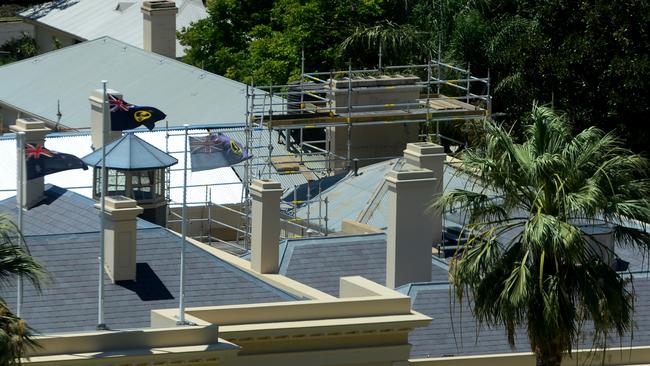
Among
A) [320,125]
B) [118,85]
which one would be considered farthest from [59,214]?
[118,85]

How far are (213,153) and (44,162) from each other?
4.20m

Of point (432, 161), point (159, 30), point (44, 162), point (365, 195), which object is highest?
point (159, 30)

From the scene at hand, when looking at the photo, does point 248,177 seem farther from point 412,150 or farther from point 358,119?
point 412,150

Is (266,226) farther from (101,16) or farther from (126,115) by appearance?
(101,16)

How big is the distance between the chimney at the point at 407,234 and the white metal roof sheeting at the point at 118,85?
83.6 feet

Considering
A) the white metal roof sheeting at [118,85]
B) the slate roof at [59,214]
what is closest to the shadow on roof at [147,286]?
the slate roof at [59,214]

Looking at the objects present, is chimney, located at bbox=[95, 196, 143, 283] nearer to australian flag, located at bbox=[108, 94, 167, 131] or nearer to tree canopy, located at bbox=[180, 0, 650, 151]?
australian flag, located at bbox=[108, 94, 167, 131]

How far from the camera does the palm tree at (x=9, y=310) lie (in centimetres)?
3709

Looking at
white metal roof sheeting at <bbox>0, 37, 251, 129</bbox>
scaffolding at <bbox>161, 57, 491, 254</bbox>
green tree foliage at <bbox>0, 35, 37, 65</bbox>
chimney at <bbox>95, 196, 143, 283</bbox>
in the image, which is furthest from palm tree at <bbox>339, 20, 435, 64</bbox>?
chimney at <bbox>95, 196, 143, 283</bbox>

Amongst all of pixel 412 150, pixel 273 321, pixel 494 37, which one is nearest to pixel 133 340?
pixel 273 321

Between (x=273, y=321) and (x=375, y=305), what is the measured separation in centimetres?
212

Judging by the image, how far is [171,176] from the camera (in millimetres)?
66250

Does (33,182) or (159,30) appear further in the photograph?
(159,30)

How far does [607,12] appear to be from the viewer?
74500 millimetres
